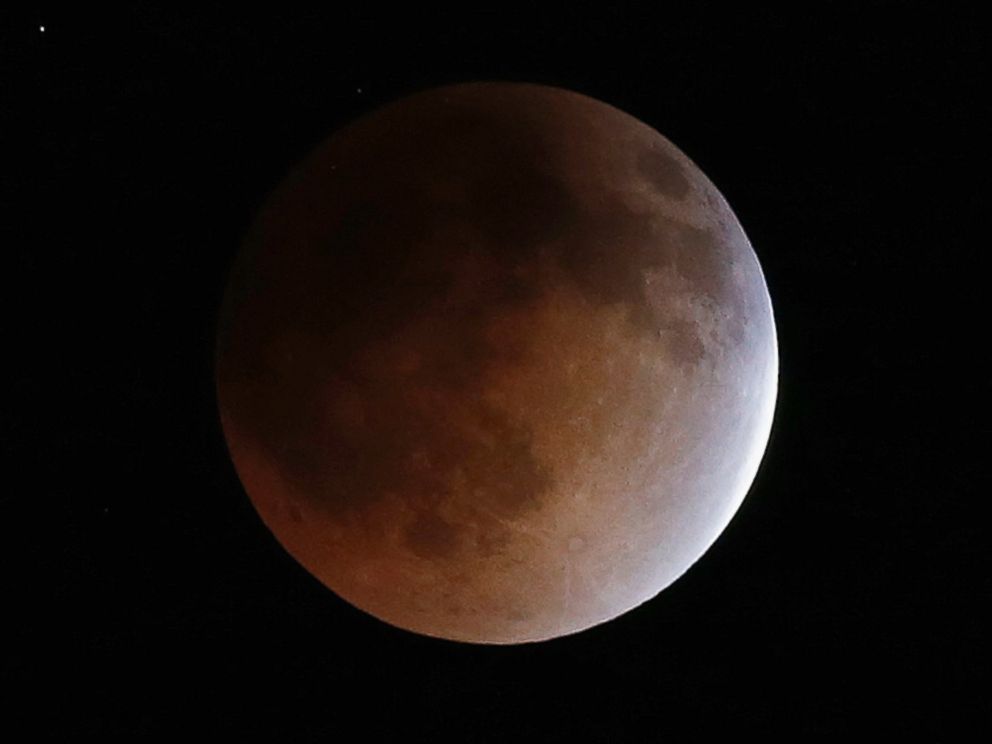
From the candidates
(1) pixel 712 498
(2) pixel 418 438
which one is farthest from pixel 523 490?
(1) pixel 712 498

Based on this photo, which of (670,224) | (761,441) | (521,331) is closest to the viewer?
(521,331)

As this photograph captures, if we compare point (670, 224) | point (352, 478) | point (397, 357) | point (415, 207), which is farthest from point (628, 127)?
point (352, 478)

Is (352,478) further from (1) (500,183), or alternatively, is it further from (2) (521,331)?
(1) (500,183)

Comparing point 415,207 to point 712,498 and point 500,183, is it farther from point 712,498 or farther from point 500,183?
point 712,498

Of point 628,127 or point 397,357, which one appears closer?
point 397,357

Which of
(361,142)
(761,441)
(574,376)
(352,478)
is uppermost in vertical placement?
(361,142)

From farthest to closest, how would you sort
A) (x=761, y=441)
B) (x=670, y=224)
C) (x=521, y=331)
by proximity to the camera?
1. (x=761, y=441)
2. (x=670, y=224)
3. (x=521, y=331)

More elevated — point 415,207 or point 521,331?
point 415,207
